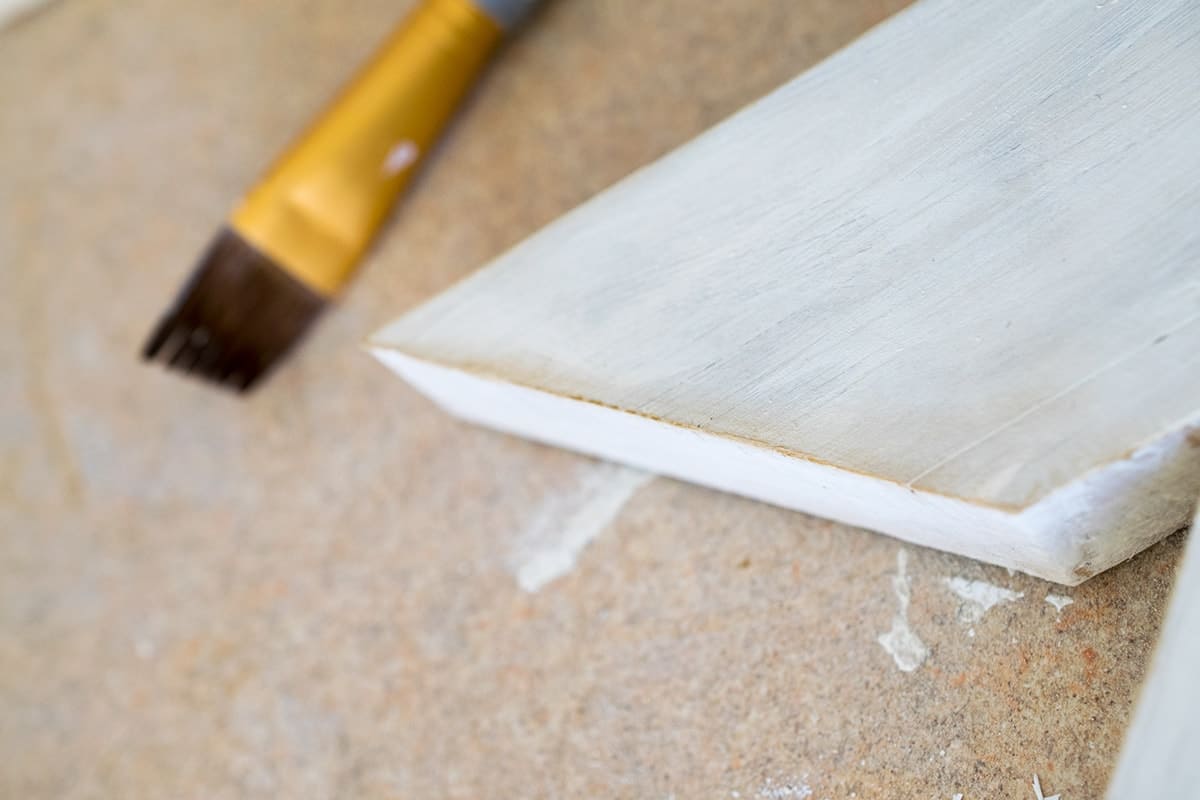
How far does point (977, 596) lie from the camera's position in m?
0.53

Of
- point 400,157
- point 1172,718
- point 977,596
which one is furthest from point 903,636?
point 400,157

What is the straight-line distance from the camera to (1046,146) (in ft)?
1.43

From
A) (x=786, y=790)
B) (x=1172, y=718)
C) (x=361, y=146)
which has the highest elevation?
(x=361, y=146)

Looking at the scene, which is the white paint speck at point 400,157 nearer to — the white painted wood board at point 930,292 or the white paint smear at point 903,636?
the white painted wood board at point 930,292

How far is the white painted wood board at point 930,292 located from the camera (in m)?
0.40

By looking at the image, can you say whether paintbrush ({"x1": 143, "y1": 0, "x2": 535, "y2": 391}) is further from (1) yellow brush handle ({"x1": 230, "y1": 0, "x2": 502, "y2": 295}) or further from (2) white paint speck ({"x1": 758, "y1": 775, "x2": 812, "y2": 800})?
(2) white paint speck ({"x1": 758, "y1": 775, "x2": 812, "y2": 800})

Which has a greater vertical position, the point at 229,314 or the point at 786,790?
the point at 229,314

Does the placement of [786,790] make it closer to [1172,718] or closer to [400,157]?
[1172,718]

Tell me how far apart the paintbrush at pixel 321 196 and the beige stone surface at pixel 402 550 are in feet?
0.10

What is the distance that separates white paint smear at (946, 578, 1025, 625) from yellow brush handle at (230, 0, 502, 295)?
43 centimetres

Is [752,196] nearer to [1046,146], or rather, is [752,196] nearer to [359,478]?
[1046,146]

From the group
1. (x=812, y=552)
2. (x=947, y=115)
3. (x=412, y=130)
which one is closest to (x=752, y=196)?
(x=947, y=115)

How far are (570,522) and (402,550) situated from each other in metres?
0.11

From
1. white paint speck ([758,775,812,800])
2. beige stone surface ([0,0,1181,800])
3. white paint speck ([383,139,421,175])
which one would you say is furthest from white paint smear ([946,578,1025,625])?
white paint speck ([383,139,421,175])
